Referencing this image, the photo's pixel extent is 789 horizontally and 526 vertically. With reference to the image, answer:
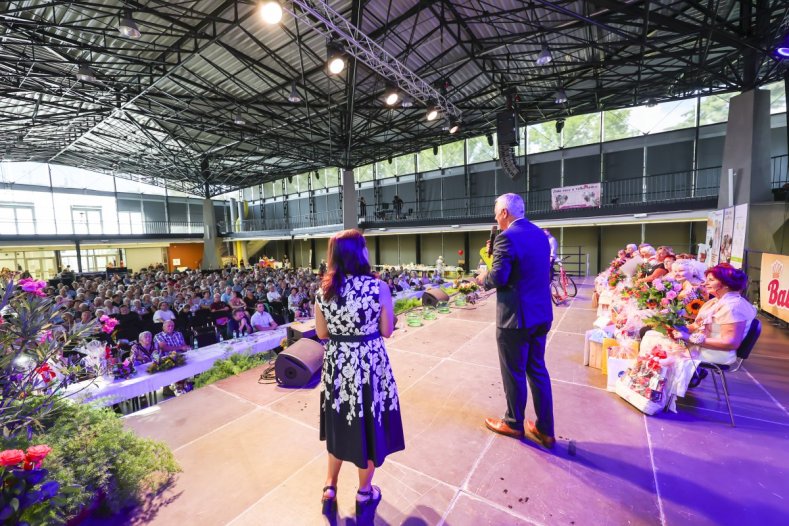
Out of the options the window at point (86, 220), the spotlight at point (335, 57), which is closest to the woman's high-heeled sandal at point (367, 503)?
the spotlight at point (335, 57)

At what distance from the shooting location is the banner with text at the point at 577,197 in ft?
38.7

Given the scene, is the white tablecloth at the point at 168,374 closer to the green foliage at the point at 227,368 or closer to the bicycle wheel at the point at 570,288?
the green foliage at the point at 227,368

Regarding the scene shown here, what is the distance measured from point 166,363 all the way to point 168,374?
0.15 meters

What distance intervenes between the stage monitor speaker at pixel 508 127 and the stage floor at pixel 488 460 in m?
10.3

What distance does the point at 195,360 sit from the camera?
4.07 metres

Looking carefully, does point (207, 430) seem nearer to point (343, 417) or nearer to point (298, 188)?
point (343, 417)

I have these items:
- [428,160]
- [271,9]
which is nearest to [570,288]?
[271,9]

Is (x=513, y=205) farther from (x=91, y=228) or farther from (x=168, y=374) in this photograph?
(x=91, y=228)

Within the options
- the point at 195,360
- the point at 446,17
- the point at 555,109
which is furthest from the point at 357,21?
the point at 555,109

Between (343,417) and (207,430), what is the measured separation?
171 cm

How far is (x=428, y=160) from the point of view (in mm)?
19422

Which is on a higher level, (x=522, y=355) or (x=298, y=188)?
(x=298, y=188)

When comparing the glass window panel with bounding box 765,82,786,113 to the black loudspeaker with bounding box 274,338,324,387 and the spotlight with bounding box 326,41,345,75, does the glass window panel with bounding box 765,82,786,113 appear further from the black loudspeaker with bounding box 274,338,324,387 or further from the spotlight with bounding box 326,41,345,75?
the black loudspeaker with bounding box 274,338,324,387

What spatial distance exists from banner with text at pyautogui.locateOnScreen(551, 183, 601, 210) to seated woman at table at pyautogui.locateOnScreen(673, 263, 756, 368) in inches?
413
